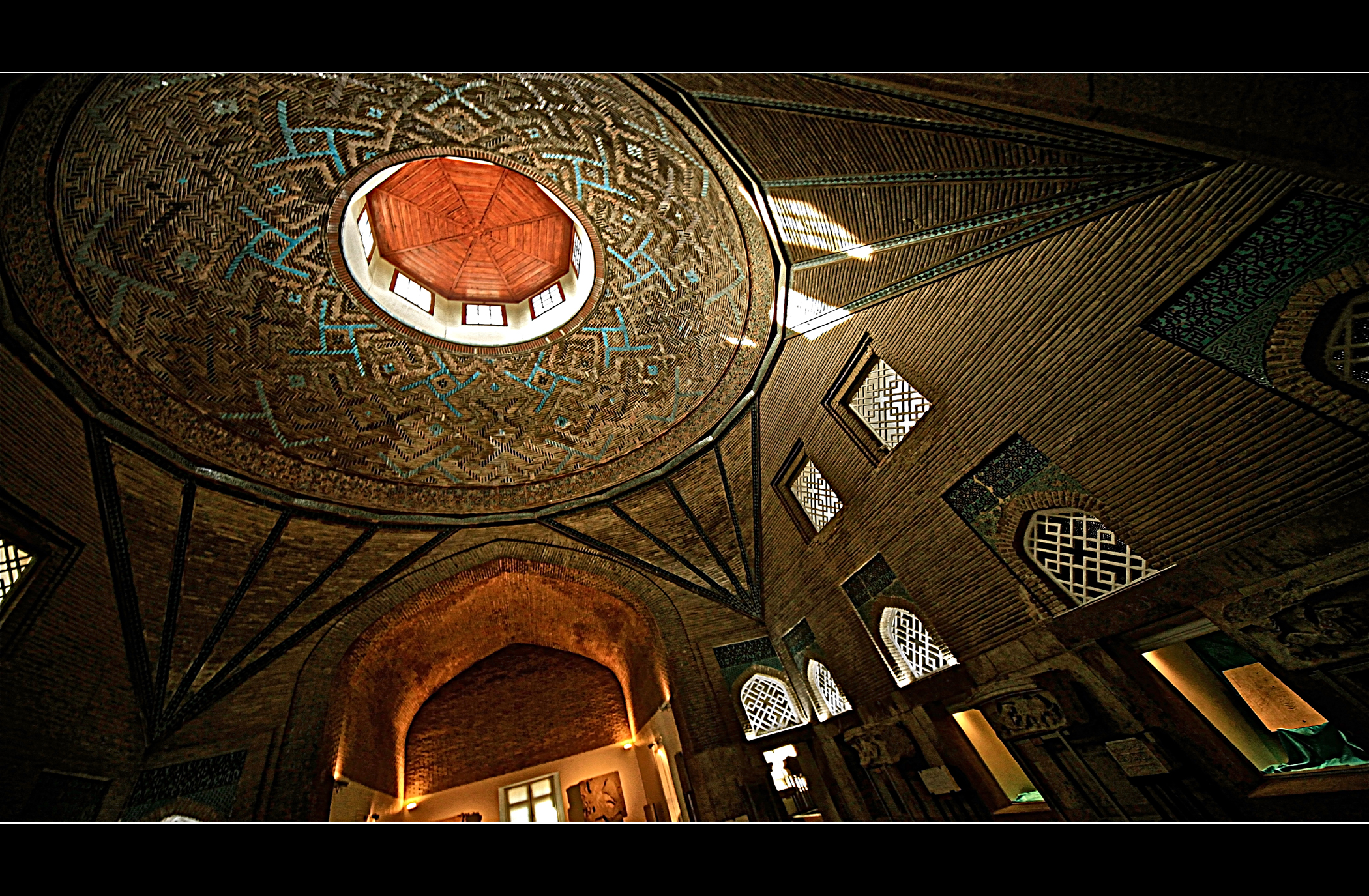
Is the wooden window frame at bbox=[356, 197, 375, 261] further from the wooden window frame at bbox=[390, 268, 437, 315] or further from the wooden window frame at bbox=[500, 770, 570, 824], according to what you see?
the wooden window frame at bbox=[500, 770, 570, 824]

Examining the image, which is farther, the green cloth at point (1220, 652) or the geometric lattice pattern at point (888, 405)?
the geometric lattice pattern at point (888, 405)

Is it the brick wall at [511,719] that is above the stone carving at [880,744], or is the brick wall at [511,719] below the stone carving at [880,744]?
above

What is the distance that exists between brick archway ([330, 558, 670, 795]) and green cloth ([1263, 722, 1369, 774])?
6220 mm

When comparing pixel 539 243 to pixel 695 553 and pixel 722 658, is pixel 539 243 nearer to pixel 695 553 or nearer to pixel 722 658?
pixel 695 553

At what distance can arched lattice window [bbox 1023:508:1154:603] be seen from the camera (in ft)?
13.3

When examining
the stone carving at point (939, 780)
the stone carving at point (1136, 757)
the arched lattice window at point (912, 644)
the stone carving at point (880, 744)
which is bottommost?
the stone carving at point (1136, 757)

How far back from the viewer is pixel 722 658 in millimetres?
8070

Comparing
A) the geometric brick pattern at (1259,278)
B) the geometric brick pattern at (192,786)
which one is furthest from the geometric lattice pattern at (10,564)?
the geometric brick pattern at (1259,278)

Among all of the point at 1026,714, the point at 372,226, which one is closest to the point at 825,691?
the point at 1026,714

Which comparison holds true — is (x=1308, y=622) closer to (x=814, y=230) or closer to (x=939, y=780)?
(x=939, y=780)

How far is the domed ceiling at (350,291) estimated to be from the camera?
564cm

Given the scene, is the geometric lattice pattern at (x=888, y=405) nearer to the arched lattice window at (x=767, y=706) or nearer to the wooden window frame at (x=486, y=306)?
the arched lattice window at (x=767, y=706)

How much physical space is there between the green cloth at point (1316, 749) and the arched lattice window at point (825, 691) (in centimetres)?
378
